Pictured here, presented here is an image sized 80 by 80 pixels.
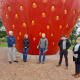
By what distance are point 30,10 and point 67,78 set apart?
3.05 metres

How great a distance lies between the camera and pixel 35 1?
4.30 metres

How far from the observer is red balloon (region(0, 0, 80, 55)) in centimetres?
440

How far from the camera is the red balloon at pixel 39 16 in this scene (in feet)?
14.4

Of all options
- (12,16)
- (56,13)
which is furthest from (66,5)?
(12,16)

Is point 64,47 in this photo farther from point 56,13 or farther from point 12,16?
point 12,16

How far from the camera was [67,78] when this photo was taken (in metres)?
2.92

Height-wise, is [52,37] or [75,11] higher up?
[75,11]

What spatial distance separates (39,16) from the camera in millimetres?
4547

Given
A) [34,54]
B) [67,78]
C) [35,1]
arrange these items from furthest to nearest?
[34,54] < [35,1] < [67,78]

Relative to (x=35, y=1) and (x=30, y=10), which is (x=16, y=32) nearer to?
(x=30, y=10)

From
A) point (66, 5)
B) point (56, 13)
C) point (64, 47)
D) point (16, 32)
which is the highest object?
point (66, 5)

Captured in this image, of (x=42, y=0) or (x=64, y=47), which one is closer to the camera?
(x=64, y=47)

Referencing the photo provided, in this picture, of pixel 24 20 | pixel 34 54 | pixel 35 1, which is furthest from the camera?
pixel 34 54

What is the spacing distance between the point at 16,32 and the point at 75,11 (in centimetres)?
302
